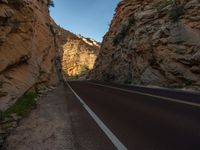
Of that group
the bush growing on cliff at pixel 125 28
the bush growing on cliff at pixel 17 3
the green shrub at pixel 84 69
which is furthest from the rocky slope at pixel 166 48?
the green shrub at pixel 84 69

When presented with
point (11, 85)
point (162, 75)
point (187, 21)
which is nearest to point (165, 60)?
point (162, 75)

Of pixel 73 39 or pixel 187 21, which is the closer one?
pixel 187 21

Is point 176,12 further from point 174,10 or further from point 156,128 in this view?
point 156,128

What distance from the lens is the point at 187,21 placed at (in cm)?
2527

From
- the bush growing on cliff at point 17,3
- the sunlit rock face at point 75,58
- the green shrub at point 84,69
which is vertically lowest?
the green shrub at point 84,69

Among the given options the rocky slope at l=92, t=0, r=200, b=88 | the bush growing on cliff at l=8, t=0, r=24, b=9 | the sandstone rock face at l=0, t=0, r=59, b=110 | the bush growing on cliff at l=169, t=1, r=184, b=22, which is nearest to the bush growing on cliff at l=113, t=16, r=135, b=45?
the rocky slope at l=92, t=0, r=200, b=88

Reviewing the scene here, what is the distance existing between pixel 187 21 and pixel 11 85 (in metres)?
18.7

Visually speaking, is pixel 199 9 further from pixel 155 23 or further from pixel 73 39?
pixel 73 39

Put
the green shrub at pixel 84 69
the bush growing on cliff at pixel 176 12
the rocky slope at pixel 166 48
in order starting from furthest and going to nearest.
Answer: the green shrub at pixel 84 69
the bush growing on cliff at pixel 176 12
the rocky slope at pixel 166 48

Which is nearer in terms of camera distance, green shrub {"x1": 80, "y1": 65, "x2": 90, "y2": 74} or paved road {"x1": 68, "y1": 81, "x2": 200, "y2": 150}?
paved road {"x1": 68, "y1": 81, "x2": 200, "y2": 150}

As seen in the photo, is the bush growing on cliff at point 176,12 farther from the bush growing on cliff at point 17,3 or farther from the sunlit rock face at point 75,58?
the sunlit rock face at point 75,58

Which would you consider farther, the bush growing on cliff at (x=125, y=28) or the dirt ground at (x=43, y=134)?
the bush growing on cliff at (x=125, y=28)

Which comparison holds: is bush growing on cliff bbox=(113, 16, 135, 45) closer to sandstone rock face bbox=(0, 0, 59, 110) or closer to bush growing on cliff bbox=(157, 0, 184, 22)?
bush growing on cliff bbox=(157, 0, 184, 22)

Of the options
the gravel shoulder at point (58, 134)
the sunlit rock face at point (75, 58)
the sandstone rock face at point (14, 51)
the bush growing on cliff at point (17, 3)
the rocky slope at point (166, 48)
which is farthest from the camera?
the sunlit rock face at point (75, 58)
